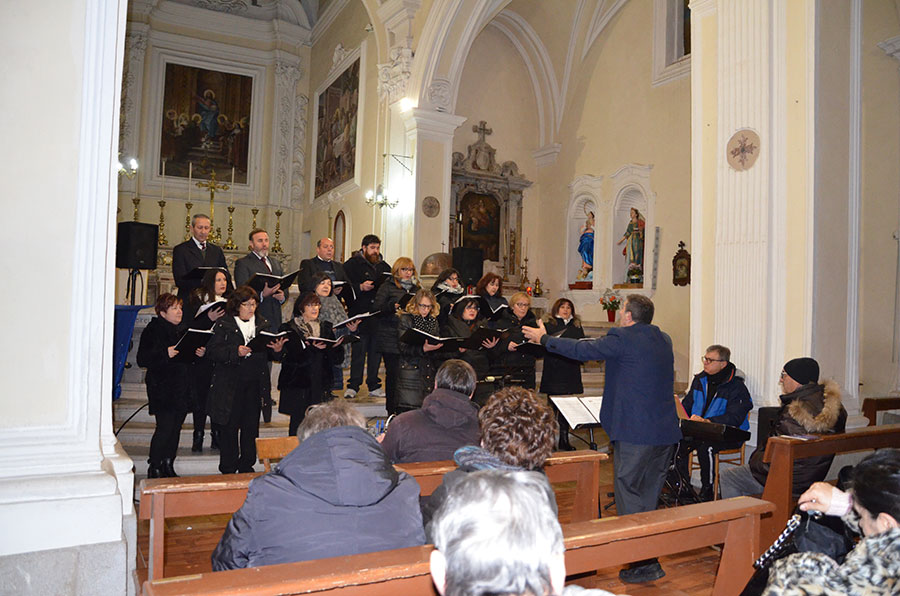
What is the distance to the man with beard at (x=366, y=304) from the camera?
7676mm

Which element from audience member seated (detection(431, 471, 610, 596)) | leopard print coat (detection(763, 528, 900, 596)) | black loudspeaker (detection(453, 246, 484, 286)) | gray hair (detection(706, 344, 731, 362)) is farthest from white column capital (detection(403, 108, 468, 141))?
audience member seated (detection(431, 471, 610, 596))

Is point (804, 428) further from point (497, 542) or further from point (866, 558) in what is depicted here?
point (497, 542)

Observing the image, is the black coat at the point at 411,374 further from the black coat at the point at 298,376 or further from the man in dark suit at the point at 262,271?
the man in dark suit at the point at 262,271

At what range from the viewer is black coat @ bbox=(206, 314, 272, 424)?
5.34m

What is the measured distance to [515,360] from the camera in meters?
7.41

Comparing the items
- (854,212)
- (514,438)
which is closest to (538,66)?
(854,212)

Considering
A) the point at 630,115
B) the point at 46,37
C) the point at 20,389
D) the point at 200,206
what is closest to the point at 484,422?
the point at 20,389

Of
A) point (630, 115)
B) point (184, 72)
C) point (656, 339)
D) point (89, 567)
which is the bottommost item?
point (89, 567)

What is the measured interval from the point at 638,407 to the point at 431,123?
9097mm

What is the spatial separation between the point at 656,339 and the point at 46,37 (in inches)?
143

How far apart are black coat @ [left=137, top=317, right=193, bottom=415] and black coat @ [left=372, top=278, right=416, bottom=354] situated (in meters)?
2.15

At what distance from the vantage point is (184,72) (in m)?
17.3

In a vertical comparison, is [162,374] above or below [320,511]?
above

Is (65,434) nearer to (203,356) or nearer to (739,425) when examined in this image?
(203,356)
